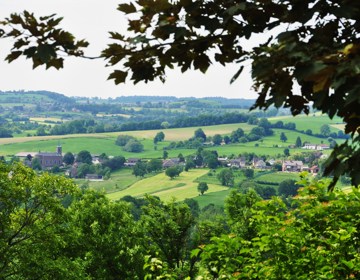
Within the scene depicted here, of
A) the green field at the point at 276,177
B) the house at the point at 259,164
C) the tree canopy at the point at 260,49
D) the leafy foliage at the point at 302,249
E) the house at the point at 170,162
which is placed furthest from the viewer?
the house at the point at 170,162

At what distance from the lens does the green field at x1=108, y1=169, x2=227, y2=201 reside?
139 meters

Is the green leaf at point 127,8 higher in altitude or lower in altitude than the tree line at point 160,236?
higher

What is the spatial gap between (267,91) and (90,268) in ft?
109

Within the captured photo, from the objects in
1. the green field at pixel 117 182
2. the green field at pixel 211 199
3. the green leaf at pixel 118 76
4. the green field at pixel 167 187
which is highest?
the green leaf at pixel 118 76

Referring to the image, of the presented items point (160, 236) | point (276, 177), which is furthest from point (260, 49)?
point (276, 177)

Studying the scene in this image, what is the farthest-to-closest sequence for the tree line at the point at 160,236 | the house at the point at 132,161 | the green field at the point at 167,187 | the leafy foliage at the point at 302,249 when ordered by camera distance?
the house at the point at 132,161
the green field at the point at 167,187
the tree line at the point at 160,236
the leafy foliage at the point at 302,249

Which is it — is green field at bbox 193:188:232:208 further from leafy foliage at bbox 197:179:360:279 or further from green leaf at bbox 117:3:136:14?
green leaf at bbox 117:3:136:14

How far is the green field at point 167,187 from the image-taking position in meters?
139

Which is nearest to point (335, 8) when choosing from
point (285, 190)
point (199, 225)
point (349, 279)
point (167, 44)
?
point (167, 44)

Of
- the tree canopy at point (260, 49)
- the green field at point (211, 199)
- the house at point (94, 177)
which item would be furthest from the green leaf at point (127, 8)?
the house at point (94, 177)

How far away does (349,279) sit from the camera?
30.0 ft

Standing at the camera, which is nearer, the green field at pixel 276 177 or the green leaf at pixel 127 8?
the green leaf at pixel 127 8

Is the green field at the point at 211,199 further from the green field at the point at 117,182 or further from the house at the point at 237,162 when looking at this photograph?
the house at the point at 237,162

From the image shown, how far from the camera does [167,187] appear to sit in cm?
15300
